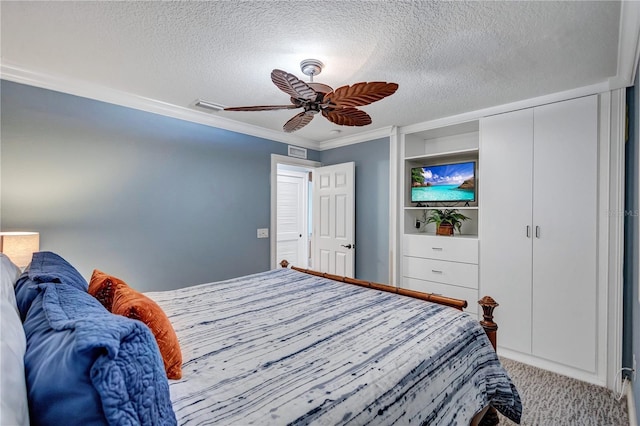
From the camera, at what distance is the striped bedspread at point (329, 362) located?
969mm

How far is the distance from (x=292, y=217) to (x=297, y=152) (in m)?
1.96

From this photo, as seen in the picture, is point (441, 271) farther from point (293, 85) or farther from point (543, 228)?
point (293, 85)

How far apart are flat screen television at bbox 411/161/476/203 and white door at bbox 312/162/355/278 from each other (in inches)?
33.6

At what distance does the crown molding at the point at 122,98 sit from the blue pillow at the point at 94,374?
2.50 meters

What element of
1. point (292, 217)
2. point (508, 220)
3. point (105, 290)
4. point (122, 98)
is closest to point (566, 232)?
point (508, 220)

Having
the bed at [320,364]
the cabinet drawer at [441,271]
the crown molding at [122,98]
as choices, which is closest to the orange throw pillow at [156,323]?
the bed at [320,364]

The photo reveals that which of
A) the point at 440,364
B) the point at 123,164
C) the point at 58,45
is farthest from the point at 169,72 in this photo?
the point at 440,364

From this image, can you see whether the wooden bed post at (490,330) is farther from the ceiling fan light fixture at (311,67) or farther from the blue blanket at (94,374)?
the ceiling fan light fixture at (311,67)

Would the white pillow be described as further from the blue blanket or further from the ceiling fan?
the ceiling fan

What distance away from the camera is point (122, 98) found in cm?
270

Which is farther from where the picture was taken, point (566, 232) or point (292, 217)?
point (292, 217)

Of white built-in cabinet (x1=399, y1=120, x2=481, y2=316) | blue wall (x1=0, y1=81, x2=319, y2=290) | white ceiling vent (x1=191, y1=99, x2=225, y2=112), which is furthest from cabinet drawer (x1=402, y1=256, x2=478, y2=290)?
white ceiling vent (x1=191, y1=99, x2=225, y2=112)

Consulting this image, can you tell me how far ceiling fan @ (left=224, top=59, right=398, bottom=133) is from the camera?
64.5 inches

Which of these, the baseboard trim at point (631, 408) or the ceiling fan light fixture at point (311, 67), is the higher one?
the ceiling fan light fixture at point (311, 67)
